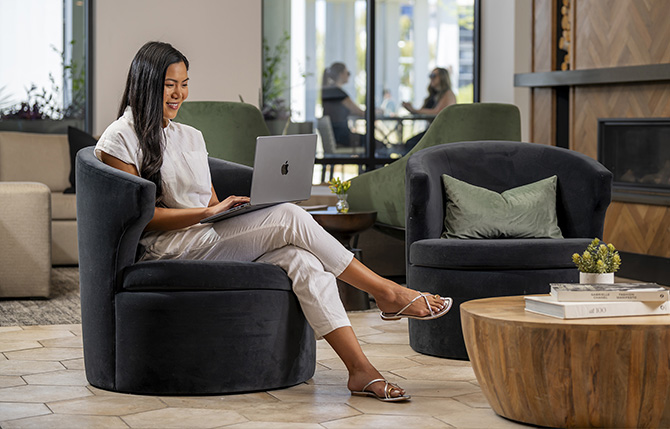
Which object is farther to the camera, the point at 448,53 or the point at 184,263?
the point at 448,53

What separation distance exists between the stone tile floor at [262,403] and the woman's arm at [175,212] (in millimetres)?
534

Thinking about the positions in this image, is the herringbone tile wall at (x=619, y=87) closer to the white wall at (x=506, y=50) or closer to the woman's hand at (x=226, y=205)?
the white wall at (x=506, y=50)

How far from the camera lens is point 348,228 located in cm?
425

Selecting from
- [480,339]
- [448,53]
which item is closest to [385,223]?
[480,339]

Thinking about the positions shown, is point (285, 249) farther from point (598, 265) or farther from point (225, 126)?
point (225, 126)

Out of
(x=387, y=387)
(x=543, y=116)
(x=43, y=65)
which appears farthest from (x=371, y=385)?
(x=43, y=65)

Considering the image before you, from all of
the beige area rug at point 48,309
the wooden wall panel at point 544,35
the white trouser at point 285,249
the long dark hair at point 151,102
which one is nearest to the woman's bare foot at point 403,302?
the white trouser at point 285,249

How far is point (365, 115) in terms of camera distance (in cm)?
738

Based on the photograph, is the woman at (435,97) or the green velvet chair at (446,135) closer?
the green velvet chair at (446,135)

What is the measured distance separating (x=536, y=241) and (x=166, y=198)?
1319mm

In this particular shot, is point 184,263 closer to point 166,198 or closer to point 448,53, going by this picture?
point 166,198

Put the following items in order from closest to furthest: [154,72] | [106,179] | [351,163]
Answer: [106,179], [154,72], [351,163]

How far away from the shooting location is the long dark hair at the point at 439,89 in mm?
7477

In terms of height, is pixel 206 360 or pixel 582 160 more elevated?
pixel 582 160
